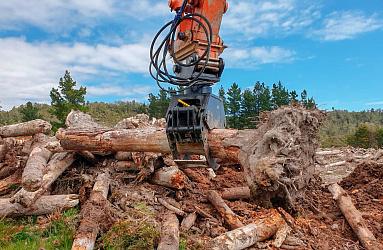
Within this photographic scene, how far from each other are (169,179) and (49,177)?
182cm

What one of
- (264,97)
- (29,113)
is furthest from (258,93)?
(29,113)

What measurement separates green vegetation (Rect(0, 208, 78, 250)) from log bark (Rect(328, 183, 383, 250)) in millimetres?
3491

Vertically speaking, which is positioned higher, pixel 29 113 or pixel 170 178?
pixel 29 113

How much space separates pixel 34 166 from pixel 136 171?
155 centimetres

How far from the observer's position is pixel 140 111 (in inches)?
1550

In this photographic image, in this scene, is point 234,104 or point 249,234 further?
point 234,104

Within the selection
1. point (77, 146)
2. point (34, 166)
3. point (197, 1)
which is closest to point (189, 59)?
point (197, 1)

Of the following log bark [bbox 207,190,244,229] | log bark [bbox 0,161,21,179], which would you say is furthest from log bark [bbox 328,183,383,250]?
log bark [bbox 0,161,21,179]

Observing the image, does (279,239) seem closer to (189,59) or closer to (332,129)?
(189,59)

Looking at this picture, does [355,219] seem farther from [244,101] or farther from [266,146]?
[244,101]

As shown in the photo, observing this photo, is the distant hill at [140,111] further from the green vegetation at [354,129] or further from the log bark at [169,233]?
the log bark at [169,233]

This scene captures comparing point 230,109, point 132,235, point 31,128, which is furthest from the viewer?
point 230,109

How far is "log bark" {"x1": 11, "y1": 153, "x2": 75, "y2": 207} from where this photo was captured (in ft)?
19.0

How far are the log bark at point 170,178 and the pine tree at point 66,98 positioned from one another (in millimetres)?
18537
